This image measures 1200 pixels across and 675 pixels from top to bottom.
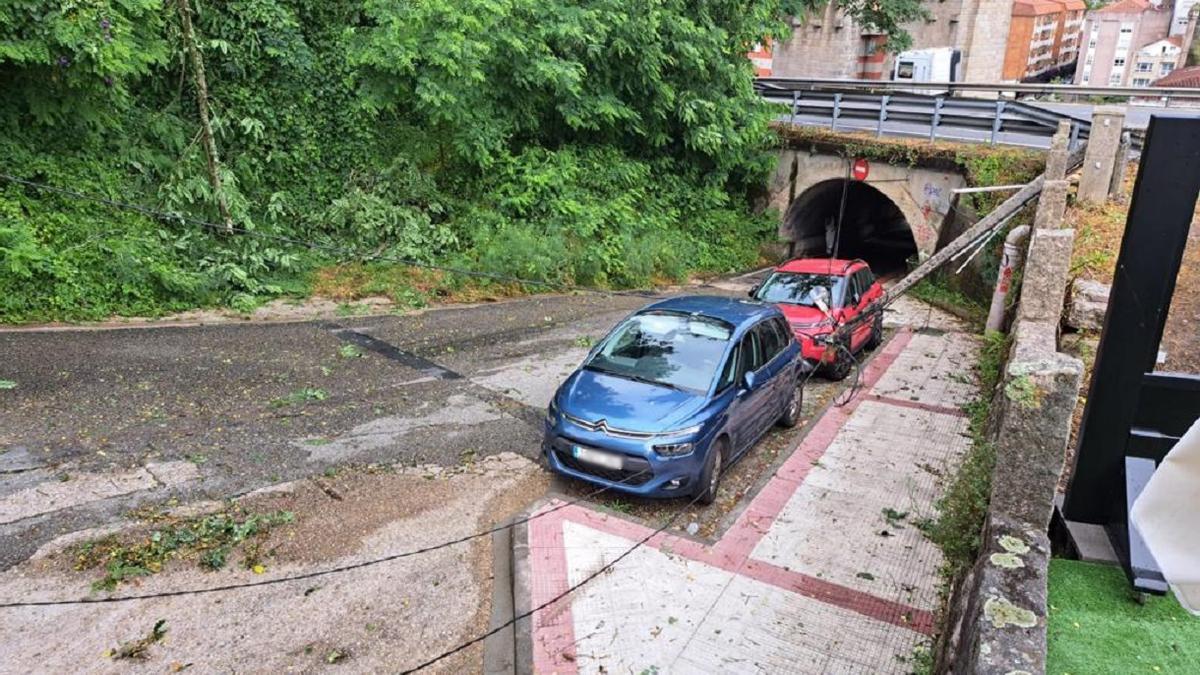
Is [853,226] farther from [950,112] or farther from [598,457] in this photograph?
[598,457]

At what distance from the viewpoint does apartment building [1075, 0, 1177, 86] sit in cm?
7388

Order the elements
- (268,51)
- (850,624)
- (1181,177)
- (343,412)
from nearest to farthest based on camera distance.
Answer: (1181,177) < (850,624) < (343,412) < (268,51)

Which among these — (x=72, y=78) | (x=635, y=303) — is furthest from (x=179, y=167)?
(x=635, y=303)

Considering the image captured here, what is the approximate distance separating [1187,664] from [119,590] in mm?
6842

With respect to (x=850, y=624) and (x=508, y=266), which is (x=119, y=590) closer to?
(x=850, y=624)

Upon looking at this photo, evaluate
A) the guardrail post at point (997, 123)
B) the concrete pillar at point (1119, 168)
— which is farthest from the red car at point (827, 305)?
the guardrail post at point (997, 123)

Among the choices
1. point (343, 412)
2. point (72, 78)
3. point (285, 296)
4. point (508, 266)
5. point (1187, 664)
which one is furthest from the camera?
point (508, 266)

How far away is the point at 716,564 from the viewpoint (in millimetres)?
6203

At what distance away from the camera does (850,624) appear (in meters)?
5.46

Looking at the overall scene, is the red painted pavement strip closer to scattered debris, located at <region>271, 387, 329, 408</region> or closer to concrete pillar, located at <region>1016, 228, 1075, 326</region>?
concrete pillar, located at <region>1016, 228, 1075, 326</region>

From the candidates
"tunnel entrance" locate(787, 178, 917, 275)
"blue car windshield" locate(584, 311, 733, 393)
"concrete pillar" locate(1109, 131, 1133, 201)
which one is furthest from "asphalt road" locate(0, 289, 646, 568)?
"tunnel entrance" locate(787, 178, 917, 275)

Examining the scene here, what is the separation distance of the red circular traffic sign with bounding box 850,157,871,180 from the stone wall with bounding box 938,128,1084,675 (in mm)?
14877

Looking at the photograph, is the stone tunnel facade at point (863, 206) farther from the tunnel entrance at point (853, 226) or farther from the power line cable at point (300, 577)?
the power line cable at point (300, 577)

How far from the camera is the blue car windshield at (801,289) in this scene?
38.3ft
